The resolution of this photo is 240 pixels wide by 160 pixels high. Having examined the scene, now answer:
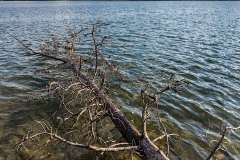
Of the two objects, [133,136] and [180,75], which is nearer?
[133,136]

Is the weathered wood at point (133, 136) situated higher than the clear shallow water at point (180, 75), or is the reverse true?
the weathered wood at point (133, 136)

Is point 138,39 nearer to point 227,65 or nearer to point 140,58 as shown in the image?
point 140,58

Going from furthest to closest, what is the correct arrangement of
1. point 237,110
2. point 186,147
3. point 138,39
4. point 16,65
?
point 138,39, point 16,65, point 237,110, point 186,147

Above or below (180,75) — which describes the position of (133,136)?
above

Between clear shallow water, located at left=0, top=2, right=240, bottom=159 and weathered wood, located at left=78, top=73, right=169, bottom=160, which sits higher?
weathered wood, located at left=78, top=73, right=169, bottom=160

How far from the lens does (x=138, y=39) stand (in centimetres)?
3145

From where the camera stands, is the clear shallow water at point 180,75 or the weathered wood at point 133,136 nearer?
the weathered wood at point 133,136

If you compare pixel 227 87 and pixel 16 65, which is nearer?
pixel 227 87

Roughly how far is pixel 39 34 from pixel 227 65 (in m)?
21.7

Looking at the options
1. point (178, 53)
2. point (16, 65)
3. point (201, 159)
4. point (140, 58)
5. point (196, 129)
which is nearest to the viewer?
point (201, 159)

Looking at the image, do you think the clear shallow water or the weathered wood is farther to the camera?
the clear shallow water

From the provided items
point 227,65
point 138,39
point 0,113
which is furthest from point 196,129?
point 138,39

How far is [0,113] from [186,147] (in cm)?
765

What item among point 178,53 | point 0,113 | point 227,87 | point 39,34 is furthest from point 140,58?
point 39,34
